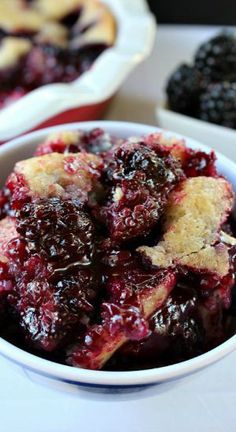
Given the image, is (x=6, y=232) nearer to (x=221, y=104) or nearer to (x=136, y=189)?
(x=136, y=189)

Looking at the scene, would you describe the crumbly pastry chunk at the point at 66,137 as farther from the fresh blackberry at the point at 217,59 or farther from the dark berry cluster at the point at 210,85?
the fresh blackberry at the point at 217,59

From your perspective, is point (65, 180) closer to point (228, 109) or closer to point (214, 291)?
point (214, 291)

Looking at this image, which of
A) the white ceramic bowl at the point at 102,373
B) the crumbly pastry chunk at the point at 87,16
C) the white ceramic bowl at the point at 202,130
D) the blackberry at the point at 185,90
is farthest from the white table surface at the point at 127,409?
the crumbly pastry chunk at the point at 87,16

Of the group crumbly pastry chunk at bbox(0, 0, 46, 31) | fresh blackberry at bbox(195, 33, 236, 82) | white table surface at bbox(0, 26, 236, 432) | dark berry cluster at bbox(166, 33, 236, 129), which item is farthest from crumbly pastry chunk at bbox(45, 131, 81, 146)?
crumbly pastry chunk at bbox(0, 0, 46, 31)

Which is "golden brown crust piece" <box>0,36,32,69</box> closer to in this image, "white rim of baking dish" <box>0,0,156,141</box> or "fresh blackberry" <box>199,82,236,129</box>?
"white rim of baking dish" <box>0,0,156,141</box>

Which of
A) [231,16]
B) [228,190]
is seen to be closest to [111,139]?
[228,190]
